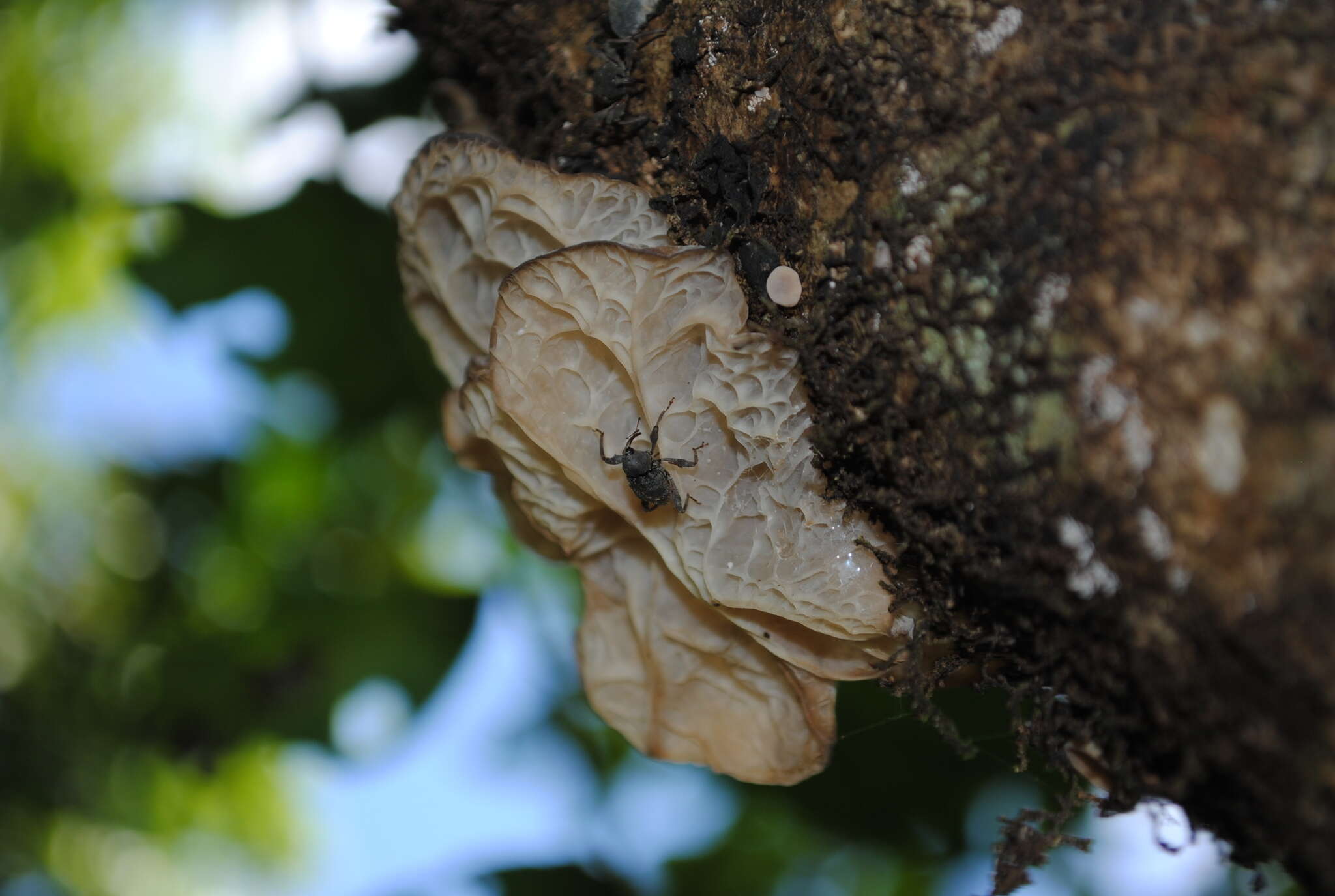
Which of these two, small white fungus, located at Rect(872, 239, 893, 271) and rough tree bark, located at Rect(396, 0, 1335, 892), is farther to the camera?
small white fungus, located at Rect(872, 239, 893, 271)

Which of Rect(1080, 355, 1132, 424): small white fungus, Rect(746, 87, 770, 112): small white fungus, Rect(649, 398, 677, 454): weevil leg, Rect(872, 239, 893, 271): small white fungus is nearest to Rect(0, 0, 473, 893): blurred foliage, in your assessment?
Rect(649, 398, 677, 454): weevil leg

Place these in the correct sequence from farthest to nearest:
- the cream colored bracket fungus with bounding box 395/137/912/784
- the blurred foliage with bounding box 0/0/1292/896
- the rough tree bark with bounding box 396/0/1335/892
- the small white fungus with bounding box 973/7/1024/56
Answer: the blurred foliage with bounding box 0/0/1292/896 → the cream colored bracket fungus with bounding box 395/137/912/784 → the small white fungus with bounding box 973/7/1024/56 → the rough tree bark with bounding box 396/0/1335/892

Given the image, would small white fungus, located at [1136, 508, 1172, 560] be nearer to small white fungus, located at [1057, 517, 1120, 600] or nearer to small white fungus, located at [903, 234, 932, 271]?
small white fungus, located at [1057, 517, 1120, 600]

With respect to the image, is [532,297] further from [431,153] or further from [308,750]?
[308,750]

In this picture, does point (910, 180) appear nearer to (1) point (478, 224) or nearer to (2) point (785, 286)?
(2) point (785, 286)

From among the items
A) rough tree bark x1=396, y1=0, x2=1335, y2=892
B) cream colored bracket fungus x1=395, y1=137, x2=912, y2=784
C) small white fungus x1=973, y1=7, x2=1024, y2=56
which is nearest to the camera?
rough tree bark x1=396, y1=0, x2=1335, y2=892

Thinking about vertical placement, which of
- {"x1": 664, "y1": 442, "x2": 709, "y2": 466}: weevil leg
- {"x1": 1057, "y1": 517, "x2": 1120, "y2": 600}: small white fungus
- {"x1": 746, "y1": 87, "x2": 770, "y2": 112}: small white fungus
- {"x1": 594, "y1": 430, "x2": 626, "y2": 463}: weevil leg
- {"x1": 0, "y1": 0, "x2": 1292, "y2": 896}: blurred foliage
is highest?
{"x1": 746, "y1": 87, "x2": 770, "y2": 112}: small white fungus
